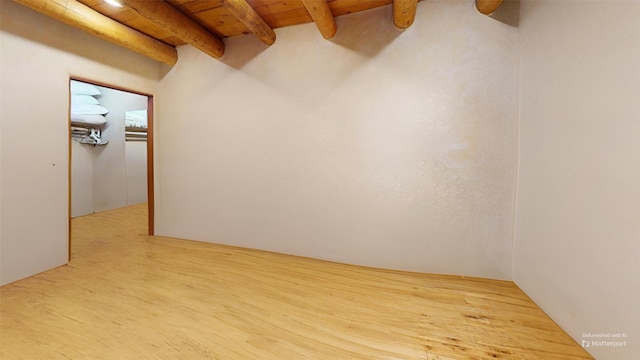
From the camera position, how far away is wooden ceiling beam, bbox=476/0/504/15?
5.59 ft

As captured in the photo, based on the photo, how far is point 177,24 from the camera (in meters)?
2.01

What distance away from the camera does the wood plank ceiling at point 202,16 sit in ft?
5.82

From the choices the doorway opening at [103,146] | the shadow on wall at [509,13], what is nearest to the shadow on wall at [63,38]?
the doorway opening at [103,146]

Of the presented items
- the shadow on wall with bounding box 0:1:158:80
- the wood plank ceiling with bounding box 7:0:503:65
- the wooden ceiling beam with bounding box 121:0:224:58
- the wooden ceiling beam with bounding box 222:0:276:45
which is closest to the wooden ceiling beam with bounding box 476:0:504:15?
the wood plank ceiling with bounding box 7:0:503:65

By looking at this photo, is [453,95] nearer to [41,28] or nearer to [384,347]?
[384,347]

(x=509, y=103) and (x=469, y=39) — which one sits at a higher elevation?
(x=469, y=39)


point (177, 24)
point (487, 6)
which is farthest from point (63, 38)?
point (487, 6)

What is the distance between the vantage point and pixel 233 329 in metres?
1.37

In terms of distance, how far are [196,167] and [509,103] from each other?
10.4 feet

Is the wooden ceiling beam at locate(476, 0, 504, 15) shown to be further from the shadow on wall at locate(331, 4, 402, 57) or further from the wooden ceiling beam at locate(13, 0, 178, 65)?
the wooden ceiling beam at locate(13, 0, 178, 65)

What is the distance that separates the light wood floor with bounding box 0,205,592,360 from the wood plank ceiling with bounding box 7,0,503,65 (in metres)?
2.11

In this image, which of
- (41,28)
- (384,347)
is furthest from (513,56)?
(41,28)

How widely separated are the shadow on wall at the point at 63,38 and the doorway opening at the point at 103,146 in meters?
1.50

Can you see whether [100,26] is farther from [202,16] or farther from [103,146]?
[103,146]
